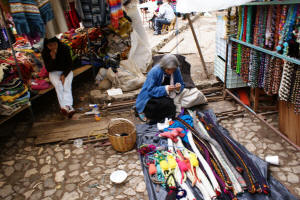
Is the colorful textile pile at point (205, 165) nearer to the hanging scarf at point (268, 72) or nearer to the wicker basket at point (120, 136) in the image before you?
the wicker basket at point (120, 136)

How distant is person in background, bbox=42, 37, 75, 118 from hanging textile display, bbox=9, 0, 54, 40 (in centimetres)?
100

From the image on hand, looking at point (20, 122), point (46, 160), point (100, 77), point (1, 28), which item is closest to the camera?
point (46, 160)

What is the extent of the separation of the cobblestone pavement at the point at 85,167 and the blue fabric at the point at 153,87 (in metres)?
1.02

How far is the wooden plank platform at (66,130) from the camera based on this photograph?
389 centimetres

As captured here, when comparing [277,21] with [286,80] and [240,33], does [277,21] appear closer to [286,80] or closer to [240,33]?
[286,80]

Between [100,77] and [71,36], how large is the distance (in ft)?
4.40

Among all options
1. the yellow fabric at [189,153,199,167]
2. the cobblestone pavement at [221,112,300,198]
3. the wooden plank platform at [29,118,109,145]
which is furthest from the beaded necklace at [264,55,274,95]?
the wooden plank platform at [29,118,109,145]

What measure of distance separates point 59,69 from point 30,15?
1.60 meters

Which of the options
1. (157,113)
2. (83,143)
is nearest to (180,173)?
(157,113)

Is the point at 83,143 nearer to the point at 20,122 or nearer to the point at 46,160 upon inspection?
the point at 46,160

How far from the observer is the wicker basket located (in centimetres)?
331

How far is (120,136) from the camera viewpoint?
10.9 ft

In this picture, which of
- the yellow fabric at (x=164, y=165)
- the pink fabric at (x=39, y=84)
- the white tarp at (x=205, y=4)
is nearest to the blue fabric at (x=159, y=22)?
the white tarp at (x=205, y=4)

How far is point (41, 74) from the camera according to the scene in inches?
196
